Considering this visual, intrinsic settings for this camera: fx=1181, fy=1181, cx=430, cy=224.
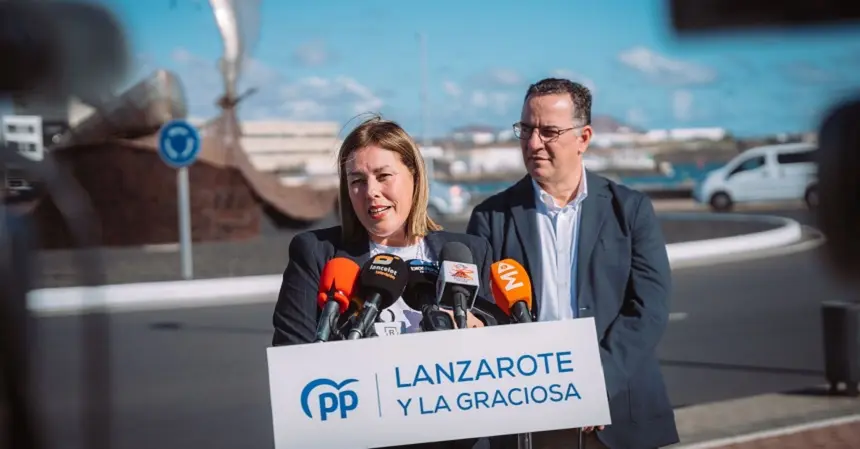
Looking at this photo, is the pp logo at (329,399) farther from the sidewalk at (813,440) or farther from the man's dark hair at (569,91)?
the sidewalk at (813,440)

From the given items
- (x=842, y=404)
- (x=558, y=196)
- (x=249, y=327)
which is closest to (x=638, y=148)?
(x=249, y=327)

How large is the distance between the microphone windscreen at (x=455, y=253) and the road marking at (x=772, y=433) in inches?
142

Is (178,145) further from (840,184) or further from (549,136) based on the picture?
(840,184)

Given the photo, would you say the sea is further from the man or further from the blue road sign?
the man

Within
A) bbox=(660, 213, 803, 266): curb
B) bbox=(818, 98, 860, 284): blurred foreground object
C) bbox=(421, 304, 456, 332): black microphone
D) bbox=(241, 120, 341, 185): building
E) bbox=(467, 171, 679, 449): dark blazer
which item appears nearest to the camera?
bbox=(818, 98, 860, 284): blurred foreground object

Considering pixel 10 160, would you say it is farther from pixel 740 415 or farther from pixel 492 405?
pixel 740 415

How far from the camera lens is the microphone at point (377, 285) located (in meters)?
2.46

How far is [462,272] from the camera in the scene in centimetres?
250

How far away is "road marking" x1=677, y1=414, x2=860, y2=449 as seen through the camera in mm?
5875

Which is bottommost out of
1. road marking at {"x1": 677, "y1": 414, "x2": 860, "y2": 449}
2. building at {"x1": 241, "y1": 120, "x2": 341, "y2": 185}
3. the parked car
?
road marking at {"x1": 677, "y1": 414, "x2": 860, "y2": 449}

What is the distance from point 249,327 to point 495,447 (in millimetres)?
9456

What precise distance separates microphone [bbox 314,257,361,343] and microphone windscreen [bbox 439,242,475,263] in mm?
188

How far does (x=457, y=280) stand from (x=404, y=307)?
0.17 m

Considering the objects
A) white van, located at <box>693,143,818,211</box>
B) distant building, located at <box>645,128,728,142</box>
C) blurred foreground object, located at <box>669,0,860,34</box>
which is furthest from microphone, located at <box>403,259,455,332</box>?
distant building, located at <box>645,128,728,142</box>
